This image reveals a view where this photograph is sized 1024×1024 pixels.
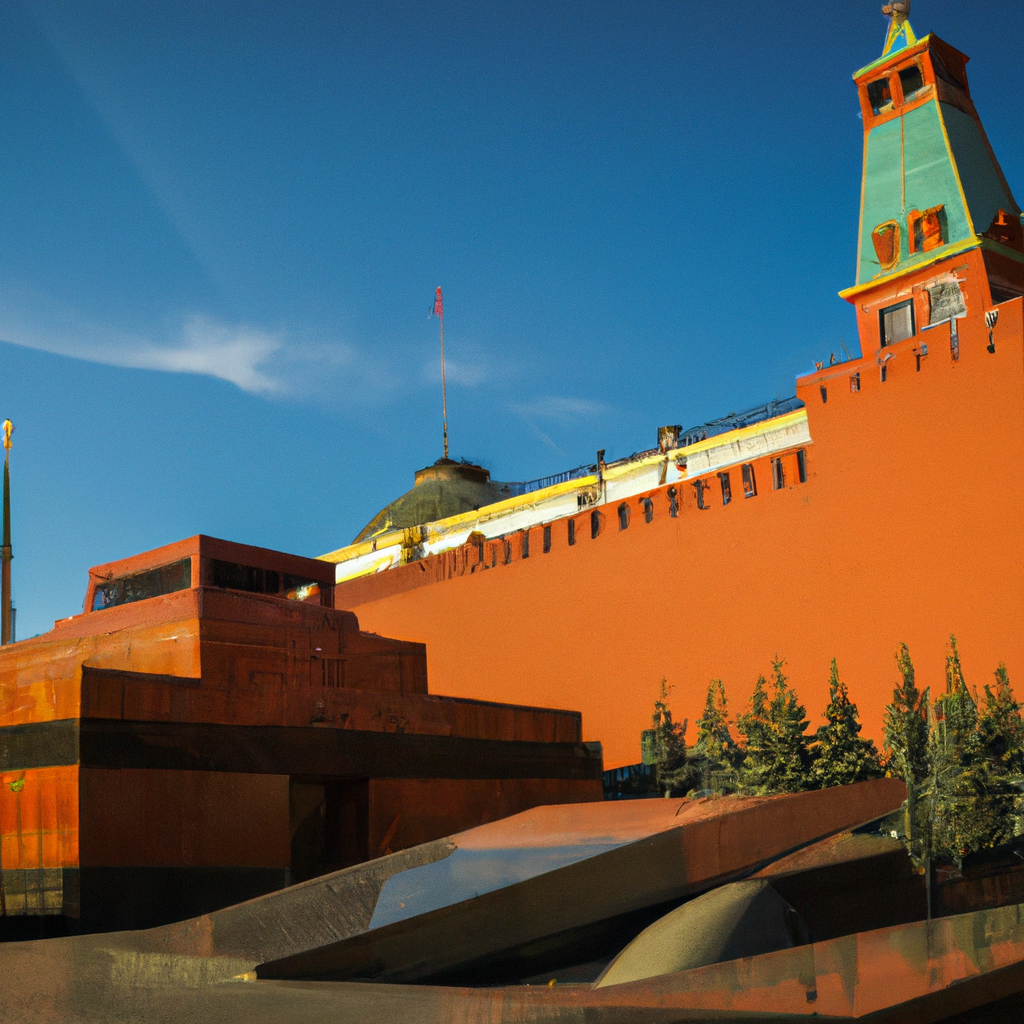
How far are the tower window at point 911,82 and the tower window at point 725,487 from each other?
5.09 metres

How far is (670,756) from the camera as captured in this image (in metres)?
12.3

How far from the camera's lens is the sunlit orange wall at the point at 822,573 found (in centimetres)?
1096

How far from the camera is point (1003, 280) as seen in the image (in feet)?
39.7

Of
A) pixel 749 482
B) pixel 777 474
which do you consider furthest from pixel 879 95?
pixel 749 482

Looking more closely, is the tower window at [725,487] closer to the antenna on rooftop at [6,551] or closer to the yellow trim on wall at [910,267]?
the yellow trim on wall at [910,267]

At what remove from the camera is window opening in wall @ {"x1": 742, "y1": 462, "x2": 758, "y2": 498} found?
12906mm

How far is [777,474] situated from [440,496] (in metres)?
8.77

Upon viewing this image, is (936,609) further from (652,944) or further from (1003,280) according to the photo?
(652,944)

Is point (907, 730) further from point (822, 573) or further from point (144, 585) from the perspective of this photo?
point (144, 585)

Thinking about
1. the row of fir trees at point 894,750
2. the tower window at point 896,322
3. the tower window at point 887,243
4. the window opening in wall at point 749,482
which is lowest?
the row of fir trees at point 894,750

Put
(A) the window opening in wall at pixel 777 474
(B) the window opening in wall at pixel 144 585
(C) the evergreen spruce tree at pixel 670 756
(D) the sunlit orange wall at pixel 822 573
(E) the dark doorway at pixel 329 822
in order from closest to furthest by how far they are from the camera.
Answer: (E) the dark doorway at pixel 329 822
(B) the window opening in wall at pixel 144 585
(D) the sunlit orange wall at pixel 822 573
(C) the evergreen spruce tree at pixel 670 756
(A) the window opening in wall at pixel 777 474

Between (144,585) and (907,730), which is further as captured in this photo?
(907,730)

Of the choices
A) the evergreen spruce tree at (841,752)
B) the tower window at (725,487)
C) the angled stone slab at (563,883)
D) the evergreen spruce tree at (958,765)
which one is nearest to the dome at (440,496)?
the tower window at (725,487)

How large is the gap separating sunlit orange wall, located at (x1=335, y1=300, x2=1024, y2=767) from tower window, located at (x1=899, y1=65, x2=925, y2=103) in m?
3.83
